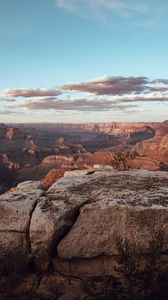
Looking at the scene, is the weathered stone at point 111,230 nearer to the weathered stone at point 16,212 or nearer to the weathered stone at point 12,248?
the weathered stone at point 12,248

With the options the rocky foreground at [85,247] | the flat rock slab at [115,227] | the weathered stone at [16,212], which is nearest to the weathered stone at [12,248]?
the rocky foreground at [85,247]

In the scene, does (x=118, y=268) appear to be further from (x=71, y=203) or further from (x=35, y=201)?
(x=35, y=201)

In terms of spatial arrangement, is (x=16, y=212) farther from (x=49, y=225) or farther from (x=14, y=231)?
(x=49, y=225)

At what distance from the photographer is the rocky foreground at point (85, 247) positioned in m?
12.9

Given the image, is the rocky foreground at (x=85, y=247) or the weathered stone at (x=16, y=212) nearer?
the rocky foreground at (x=85, y=247)

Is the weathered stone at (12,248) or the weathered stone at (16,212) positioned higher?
the weathered stone at (16,212)

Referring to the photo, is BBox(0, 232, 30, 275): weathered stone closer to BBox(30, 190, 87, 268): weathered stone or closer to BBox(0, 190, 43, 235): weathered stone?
BBox(0, 190, 43, 235): weathered stone

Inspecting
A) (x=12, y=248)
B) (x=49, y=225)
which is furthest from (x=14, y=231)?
(x=49, y=225)

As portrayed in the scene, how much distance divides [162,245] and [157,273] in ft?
3.49

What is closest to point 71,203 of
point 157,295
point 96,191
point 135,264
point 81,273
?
point 96,191

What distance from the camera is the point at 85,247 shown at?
14273 millimetres

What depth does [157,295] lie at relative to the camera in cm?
1250

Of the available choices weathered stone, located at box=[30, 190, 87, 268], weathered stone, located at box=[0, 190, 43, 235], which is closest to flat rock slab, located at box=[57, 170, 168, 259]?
weathered stone, located at box=[30, 190, 87, 268]

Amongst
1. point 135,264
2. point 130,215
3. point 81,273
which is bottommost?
point 81,273
